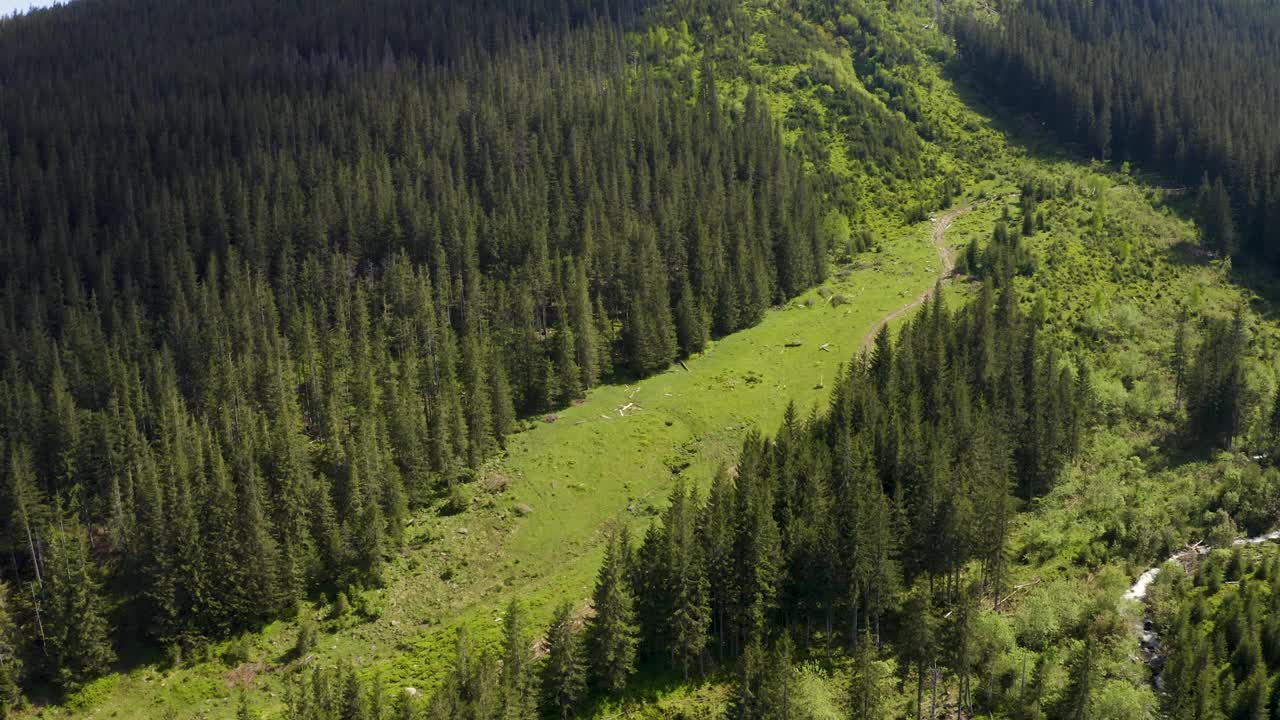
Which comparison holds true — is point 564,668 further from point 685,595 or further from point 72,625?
point 72,625

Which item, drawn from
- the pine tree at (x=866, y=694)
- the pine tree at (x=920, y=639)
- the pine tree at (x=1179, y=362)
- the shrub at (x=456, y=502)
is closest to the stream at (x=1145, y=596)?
the pine tree at (x=920, y=639)

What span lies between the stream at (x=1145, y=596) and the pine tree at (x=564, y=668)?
42510 mm

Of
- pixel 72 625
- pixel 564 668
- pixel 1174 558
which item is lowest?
pixel 1174 558

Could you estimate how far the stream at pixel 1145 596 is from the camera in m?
75.9

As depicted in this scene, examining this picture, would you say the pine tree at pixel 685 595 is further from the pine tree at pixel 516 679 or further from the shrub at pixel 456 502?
the shrub at pixel 456 502

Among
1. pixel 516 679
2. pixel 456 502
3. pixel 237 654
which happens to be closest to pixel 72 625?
pixel 237 654

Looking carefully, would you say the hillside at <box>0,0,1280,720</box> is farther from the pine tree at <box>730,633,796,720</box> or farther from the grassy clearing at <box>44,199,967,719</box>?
the grassy clearing at <box>44,199,967,719</box>

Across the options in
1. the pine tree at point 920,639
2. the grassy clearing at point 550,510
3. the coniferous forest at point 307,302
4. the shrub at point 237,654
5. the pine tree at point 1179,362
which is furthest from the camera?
the pine tree at point 1179,362

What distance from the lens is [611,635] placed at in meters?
80.4

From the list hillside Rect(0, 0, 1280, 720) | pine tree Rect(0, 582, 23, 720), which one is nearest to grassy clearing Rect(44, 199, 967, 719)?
hillside Rect(0, 0, 1280, 720)

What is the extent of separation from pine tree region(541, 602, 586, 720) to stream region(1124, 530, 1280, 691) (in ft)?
139

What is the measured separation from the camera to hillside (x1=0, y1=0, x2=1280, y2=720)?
8294 cm

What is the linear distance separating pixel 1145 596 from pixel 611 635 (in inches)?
1750

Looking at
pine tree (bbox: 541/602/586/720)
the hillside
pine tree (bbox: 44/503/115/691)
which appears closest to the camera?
pine tree (bbox: 541/602/586/720)
